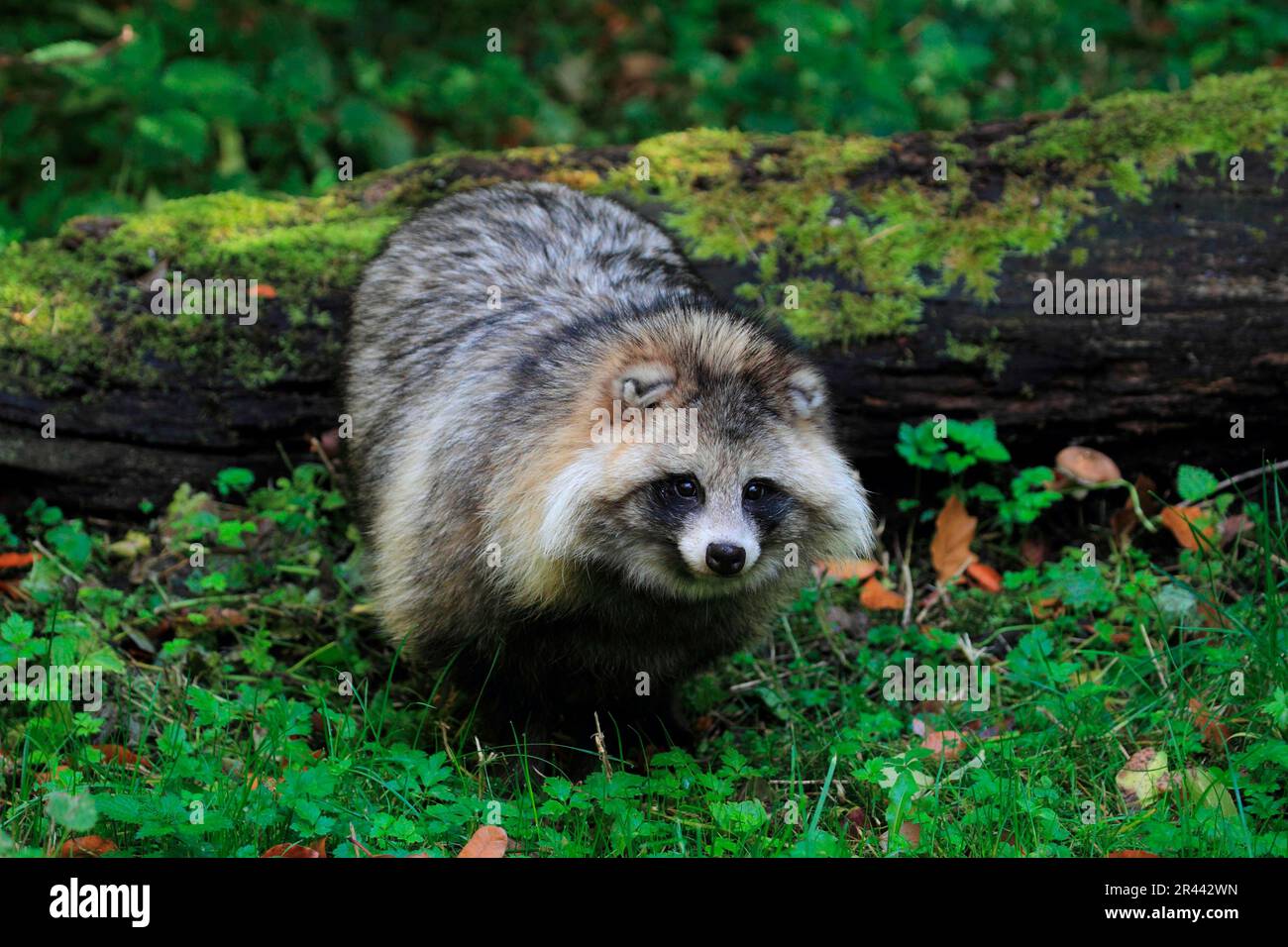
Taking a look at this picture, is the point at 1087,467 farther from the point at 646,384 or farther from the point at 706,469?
the point at 646,384

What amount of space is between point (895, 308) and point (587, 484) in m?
2.32

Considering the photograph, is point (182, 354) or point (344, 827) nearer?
point (344, 827)

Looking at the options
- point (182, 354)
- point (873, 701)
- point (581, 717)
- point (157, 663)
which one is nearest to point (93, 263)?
point (182, 354)

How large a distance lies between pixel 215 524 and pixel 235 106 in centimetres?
362

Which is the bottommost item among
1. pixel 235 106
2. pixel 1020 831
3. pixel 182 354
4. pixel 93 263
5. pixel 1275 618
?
pixel 1020 831

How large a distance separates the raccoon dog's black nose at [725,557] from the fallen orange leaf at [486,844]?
1.00 metres

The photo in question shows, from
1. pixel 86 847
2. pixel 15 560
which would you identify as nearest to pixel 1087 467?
pixel 86 847

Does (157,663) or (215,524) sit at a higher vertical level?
(215,524)

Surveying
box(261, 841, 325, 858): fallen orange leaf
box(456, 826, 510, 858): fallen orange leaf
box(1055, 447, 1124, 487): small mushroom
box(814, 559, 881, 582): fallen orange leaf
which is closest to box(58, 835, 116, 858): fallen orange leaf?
box(261, 841, 325, 858): fallen orange leaf

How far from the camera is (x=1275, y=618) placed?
438 centimetres

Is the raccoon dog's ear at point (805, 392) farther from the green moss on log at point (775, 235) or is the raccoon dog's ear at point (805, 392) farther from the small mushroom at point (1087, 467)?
the small mushroom at point (1087, 467)

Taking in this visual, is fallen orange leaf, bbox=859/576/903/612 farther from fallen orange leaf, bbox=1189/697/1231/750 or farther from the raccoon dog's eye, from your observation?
the raccoon dog's eye

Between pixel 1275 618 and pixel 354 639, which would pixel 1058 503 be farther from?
pixel 354 639

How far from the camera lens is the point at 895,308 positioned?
19.4 ft
